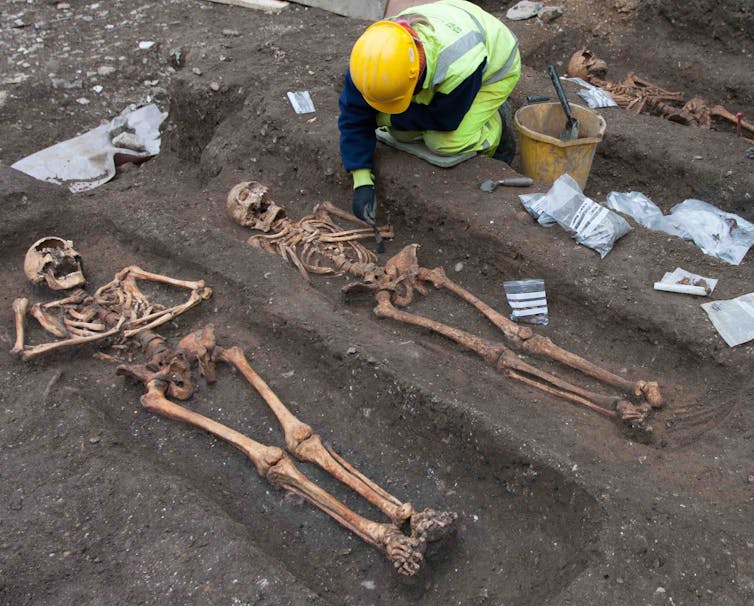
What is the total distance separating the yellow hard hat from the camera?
4047 millimetres

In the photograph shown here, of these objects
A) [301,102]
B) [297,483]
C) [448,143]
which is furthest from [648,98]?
[297,483]

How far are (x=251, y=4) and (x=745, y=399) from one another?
734 centimetres

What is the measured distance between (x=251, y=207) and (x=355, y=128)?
103 centimetres

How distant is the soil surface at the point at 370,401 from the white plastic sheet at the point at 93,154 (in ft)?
0.86

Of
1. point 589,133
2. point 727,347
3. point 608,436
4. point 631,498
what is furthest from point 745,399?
point 589,133

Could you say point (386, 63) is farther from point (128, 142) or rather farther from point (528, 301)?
point (128, 142)

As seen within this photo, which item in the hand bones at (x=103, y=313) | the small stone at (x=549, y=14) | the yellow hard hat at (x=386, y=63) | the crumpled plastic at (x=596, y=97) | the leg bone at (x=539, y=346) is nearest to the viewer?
the leg bone at (x=539, y=346)

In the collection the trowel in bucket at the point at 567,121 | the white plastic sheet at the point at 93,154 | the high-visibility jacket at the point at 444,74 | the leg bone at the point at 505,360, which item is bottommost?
the white plastic sheet at the point at 93,154

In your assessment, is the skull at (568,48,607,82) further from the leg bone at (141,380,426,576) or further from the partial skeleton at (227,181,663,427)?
the leg bone at (141,380,426,576)

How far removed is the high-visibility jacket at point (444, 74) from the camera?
438 centimetres

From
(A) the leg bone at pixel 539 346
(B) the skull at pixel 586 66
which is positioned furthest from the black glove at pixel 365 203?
(B) the skull at pixel 586 66

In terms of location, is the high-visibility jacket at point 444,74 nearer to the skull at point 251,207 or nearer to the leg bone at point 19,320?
the skull at point 251,207

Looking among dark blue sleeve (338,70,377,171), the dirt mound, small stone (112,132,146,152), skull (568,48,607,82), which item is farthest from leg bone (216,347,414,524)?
the dirt mound

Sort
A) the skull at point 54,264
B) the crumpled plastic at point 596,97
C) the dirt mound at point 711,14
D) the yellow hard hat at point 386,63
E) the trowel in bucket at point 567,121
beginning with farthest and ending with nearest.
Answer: the dirt mound at point 711,14 → the crumpled plastic at point 596,97 → the trowel in bucket at point 567,121 → the skull at point 54,264 → the yellow hard hat at point 386,63
